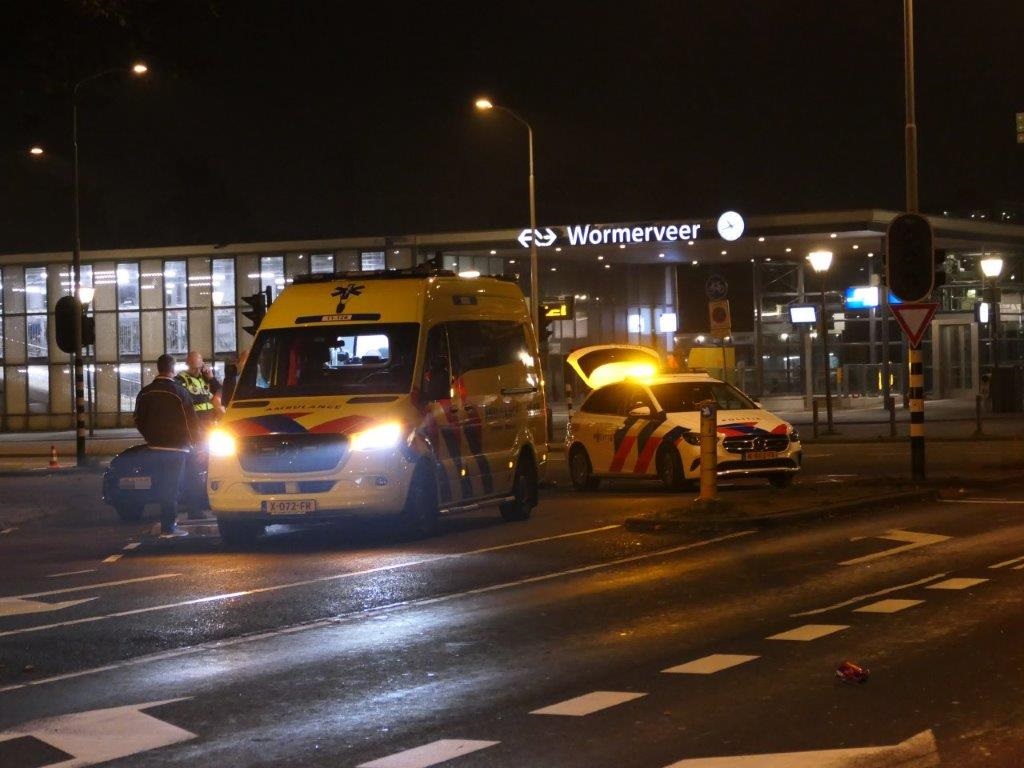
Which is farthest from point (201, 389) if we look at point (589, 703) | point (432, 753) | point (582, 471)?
point (432, 753)

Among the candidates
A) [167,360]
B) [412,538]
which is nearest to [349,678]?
[412,538]

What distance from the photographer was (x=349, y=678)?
876 cm

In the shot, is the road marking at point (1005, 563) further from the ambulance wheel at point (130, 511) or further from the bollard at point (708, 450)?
the ambulance wheel at point (130, 511)

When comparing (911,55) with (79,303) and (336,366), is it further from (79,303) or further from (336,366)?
(79,303)

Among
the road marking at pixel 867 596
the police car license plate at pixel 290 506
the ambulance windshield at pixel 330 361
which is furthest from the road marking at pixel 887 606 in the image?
the ambulance windshield at pixel 330 361

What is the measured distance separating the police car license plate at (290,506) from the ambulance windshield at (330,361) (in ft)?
4.20

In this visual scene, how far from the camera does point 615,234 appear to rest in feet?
166

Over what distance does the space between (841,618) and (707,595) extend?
1.39 metres

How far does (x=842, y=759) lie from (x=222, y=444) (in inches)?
396

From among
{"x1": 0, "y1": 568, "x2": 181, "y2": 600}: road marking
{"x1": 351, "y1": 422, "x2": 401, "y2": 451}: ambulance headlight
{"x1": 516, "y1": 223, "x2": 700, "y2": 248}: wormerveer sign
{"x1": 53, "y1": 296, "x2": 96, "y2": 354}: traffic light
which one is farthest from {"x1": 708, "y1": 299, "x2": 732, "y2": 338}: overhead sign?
{"x1": 0, "y1": 568, "x2": 181, "y2": 600}: road marking

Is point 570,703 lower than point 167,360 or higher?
lower

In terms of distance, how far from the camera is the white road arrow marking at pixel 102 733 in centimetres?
710

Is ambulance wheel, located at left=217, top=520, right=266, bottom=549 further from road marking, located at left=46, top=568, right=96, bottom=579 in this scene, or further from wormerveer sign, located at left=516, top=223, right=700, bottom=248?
wormerveer sign, located at left=516, top=223, right=700, bottom=248

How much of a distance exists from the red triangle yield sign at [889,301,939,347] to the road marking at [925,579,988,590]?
942 centimetres
